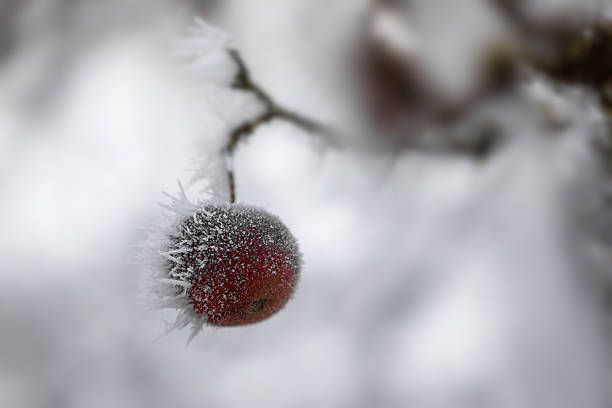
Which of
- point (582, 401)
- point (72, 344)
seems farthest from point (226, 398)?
point (582, 401)

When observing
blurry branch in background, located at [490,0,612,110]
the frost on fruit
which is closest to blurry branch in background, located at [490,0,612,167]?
blurry branch in background, located at [490,0,612,110]

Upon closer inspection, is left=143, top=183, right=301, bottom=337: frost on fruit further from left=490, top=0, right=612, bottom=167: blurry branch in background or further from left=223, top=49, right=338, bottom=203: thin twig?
left=490, top=0, right=612, bottom=167: blurry branch in background

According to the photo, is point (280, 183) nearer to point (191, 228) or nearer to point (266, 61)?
point (266, 61)

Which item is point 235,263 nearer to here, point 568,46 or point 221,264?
point 221,264

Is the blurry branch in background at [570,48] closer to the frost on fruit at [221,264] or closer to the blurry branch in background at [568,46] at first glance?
the blurry branch in background at [568,46]

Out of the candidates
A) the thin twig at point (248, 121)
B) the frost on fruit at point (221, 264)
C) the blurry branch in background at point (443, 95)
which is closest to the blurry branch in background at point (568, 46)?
the blurry branch in background at point (443, 95)

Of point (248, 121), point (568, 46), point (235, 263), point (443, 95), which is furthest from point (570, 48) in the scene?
point (235, 263)
